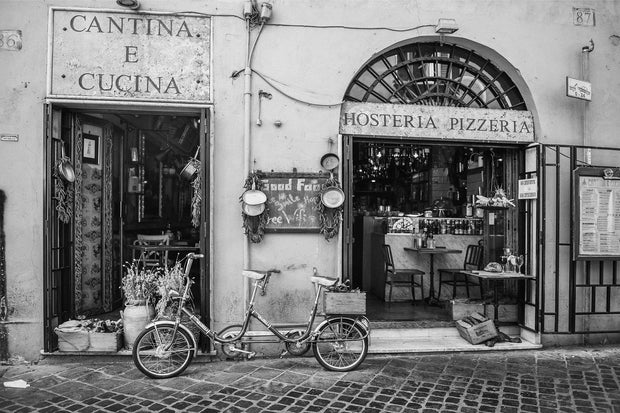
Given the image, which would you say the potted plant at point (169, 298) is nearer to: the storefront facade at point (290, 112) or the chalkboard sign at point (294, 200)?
the storefront facade at point (290, 112)

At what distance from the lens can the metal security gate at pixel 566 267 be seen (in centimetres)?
645

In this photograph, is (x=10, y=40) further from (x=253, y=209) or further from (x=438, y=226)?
(x=438, y=226)

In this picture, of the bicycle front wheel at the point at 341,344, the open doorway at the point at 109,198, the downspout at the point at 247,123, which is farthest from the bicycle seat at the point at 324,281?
the open doorway at the point at 109,198

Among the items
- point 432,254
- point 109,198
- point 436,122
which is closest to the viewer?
point 436,122

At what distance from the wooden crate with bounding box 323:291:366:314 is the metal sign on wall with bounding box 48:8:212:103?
302 centimetres

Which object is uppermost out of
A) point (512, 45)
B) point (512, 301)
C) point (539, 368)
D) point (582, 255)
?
point (512, 45)

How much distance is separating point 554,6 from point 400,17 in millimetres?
2300

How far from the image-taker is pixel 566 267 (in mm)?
6566

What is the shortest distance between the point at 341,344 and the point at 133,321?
265 cm

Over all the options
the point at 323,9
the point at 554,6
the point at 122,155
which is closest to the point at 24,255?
the point at 122,155

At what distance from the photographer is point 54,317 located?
19.2 feet

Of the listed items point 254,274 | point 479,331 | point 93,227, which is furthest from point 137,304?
point 479,331

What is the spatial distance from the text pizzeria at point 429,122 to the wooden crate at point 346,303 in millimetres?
2307

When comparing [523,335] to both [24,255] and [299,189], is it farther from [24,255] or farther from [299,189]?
[24,255]
